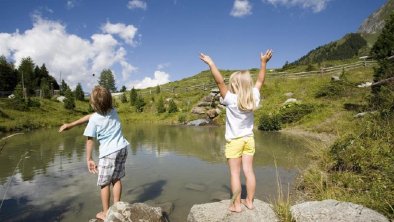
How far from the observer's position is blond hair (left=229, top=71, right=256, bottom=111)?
3.99 m

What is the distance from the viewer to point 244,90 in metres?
4.02

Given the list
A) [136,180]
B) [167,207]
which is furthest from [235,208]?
[136,180]

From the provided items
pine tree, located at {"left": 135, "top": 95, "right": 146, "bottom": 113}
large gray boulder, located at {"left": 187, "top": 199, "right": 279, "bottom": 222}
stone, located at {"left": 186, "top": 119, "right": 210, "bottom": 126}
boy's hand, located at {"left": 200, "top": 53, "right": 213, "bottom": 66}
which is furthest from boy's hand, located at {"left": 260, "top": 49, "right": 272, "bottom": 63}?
pine tree, located at {"left": 135, "top": 95, "right": 146, "bottom": 113}

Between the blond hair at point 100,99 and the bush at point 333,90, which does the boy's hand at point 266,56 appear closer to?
the blond hair at point 100,99

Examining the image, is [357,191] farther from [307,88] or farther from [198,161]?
[307,88]

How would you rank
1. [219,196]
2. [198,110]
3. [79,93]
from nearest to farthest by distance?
[219,196] < [198,110] < [79,93]

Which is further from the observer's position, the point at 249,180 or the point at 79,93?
the point at 79,93

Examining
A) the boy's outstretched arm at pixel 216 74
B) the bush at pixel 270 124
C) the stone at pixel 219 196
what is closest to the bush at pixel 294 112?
the bush at pixel 270 124

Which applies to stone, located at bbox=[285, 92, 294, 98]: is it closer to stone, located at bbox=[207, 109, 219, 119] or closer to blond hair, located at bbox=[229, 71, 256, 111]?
stone, located at bbox=[207, 109, 219, 119]

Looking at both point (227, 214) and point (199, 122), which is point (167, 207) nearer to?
point (227, 214)

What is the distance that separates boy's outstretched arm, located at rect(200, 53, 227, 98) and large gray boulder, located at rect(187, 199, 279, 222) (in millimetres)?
1602

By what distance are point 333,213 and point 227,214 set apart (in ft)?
4.32

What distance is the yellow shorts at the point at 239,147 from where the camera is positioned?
414 centimetres

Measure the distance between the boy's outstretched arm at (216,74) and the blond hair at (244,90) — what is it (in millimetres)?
174
